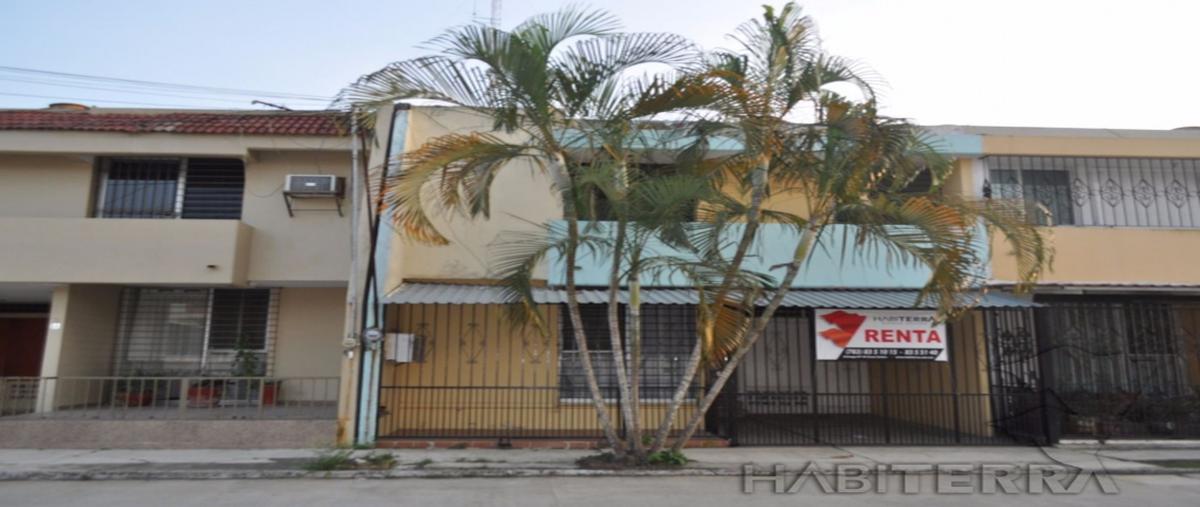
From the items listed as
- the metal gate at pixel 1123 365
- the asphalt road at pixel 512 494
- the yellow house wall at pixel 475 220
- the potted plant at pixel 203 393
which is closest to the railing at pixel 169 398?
the potted plant at pixel 203 393

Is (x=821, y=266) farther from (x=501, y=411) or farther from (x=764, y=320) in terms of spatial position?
(x=501, y=411)

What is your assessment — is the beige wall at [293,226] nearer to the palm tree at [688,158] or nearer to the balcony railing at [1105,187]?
the palm tree at [688,158]

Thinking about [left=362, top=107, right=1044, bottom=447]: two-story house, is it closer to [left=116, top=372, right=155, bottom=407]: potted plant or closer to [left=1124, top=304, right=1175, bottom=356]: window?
[left=1124, top=304, right=1175, bottom=356]: window

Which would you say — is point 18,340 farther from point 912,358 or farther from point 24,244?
point 912,358

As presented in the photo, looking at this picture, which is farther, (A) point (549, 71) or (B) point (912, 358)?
(B) point (912, 358)

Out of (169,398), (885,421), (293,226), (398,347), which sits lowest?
(885,421)

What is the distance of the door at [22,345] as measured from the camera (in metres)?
13.7

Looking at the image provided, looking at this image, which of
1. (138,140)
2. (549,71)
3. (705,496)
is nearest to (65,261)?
(138,140)

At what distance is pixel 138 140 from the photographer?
462 inches

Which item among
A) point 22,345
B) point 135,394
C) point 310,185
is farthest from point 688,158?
point 22,345

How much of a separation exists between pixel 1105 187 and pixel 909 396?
190 inches

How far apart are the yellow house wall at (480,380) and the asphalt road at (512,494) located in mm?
2986

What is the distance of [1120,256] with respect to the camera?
11625 mm

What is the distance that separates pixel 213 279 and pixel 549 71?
22.8ft
